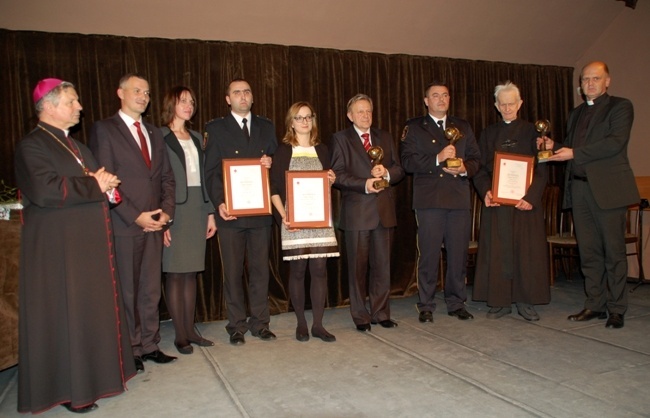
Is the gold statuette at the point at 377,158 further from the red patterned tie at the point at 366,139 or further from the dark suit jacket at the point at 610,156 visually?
the dark suit jacket at the point at 610,156

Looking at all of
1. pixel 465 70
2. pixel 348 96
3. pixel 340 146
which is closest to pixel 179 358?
pixel 340 146

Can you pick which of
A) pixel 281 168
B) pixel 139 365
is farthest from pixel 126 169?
pixel 139 365

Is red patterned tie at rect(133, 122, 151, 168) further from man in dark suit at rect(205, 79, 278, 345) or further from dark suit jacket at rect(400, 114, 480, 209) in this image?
dark suit jacket at rect(400, 114, 480, 209)

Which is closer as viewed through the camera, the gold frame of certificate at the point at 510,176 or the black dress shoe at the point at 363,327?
the black dress shoe at the point at 363,327

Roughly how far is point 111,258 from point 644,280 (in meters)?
5.47

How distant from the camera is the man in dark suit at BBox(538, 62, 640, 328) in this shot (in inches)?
159

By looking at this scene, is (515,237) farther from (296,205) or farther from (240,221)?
(240,221)

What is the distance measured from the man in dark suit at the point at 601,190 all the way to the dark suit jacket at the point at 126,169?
2.94 meters

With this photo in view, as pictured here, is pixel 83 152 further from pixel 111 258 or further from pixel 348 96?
pixel 348 96

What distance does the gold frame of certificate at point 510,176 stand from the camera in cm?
426

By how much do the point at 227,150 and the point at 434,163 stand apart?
5.45 feet

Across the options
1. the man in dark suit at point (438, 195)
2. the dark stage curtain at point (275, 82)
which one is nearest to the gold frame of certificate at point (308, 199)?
the man in dark suit at point (438, 195)

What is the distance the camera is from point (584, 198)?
421cm

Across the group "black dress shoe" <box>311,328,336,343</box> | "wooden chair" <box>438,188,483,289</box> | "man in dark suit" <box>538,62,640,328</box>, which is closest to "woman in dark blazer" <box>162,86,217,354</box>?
"black dress shoe" <box>311,328,336,343</box>
